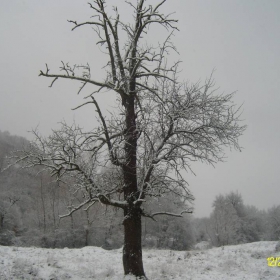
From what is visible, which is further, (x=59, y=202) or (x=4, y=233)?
(x=59, y=202)

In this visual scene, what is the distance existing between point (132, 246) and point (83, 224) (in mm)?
29529

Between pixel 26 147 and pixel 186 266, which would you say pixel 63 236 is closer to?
pixel 186 266

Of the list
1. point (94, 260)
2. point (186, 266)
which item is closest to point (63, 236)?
point (94, 260)

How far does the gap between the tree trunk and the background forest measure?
1715 cm

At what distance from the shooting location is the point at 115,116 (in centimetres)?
859

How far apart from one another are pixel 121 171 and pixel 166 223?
124ft

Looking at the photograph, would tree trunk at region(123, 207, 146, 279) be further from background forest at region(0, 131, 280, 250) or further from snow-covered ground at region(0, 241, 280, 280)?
background forest at region(0, 131, 280, 250)

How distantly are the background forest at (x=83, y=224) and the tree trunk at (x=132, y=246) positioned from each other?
1715cm

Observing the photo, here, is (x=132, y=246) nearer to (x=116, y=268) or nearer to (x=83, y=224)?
(x=116, y=268)

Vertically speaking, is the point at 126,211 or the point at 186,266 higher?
the point at 126,211

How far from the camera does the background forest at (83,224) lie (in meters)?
31.8

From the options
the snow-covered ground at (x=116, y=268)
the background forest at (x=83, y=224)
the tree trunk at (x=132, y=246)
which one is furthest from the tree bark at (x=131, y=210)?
the background forest at (x=83, y=224)

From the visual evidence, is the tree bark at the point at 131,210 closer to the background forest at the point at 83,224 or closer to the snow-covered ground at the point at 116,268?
the snow-covered ground at the point at 116,268

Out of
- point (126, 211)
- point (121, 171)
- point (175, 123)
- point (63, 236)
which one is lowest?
point (63, 236)
